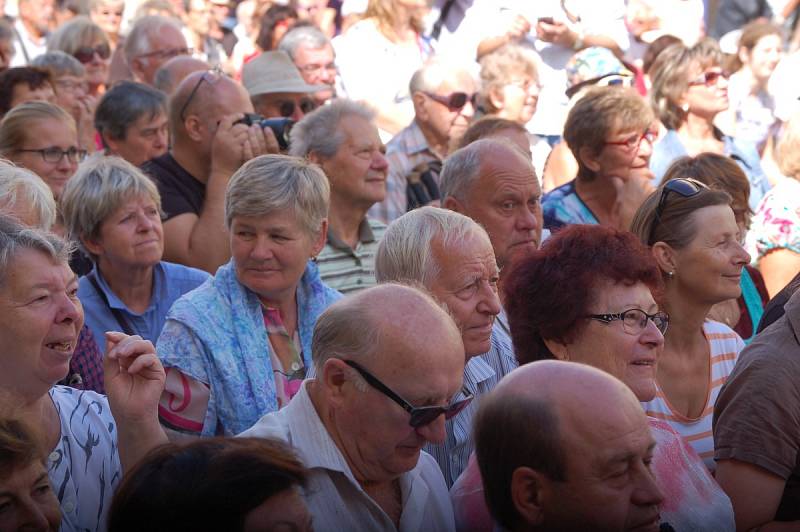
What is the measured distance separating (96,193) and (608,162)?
103 inches

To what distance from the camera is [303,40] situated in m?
7.59

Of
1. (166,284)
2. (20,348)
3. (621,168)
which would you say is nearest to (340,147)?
(166,284)

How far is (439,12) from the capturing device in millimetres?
9320

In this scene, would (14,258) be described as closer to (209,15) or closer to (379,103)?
(379,103)

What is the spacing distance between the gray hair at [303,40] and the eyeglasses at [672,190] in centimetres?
391

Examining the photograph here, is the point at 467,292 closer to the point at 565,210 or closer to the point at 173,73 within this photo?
the point at 565,210

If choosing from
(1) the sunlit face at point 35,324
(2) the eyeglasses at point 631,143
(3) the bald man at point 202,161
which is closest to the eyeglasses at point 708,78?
(2) the eyeglasses at point 631,143

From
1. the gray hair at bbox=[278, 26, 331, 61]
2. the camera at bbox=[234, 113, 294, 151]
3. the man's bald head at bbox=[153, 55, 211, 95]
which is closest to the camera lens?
the camera at bbox=[234, 113, 294, 151]

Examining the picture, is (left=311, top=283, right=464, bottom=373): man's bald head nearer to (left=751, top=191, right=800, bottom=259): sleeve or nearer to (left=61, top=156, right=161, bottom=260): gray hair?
(left=61, top=156, right=161, bottom=260): gray hair

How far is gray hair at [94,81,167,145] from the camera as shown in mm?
6031

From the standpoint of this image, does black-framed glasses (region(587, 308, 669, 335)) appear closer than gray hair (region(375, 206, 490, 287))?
Yes

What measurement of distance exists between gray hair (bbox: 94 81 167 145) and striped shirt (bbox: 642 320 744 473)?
3285mm

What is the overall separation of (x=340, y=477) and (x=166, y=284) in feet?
6.47

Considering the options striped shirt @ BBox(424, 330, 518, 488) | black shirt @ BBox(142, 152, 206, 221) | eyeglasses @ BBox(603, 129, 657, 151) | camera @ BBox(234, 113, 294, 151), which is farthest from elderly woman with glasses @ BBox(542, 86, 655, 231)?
striped shirt @ BBox(424, 330, 518, 488)
